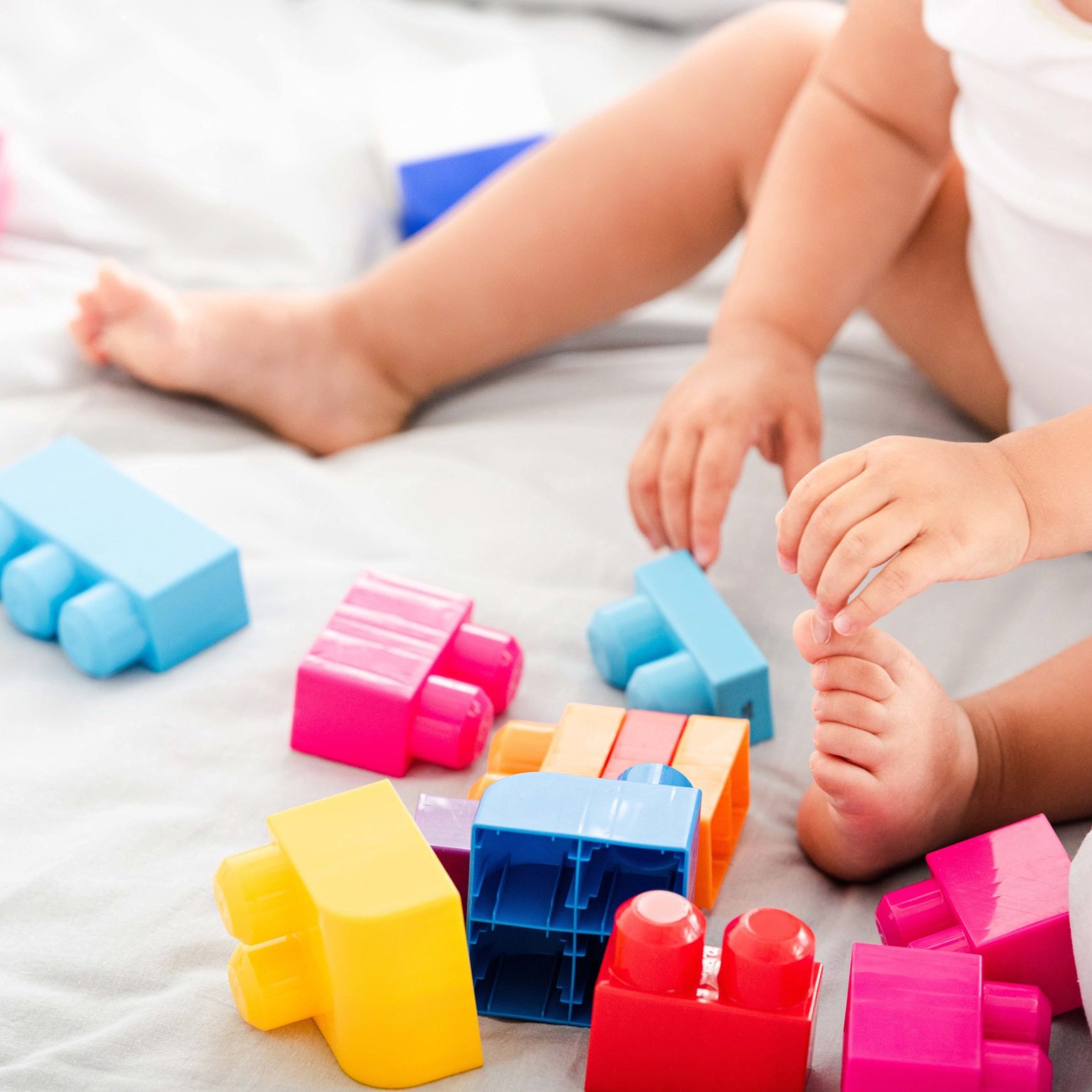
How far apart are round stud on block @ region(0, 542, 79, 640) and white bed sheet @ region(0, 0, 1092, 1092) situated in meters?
0.01

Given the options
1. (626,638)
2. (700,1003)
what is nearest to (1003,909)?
(700,1003)

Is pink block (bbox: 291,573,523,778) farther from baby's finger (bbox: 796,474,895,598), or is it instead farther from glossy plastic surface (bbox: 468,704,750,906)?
baby's finger (bbox: 796,474,895,598)

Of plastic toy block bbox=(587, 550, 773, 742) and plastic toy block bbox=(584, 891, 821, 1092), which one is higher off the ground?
plastic toy block bbox=(584, 891, 821, 1092)

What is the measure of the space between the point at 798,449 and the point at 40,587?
17.4 inches

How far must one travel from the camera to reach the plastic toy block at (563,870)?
550 millimetres

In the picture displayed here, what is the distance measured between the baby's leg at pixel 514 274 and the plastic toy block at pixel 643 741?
0.43 m

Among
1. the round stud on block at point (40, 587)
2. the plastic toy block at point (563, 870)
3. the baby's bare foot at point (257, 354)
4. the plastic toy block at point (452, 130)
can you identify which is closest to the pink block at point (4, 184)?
the baby's bare foot at point (257, 354)

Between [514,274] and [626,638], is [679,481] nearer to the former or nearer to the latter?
[626,638]

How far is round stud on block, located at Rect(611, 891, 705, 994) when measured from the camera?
1.69ft

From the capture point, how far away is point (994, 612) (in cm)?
82

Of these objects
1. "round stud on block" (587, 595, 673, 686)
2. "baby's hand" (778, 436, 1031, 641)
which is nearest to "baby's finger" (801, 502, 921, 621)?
"baby's hand" (778, 436, 1031, 641)

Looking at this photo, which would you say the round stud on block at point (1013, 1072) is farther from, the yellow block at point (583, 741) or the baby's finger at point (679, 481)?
the baby's finger at point (679, 481)

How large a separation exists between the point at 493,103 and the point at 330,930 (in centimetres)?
91

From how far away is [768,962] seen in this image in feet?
1.68
